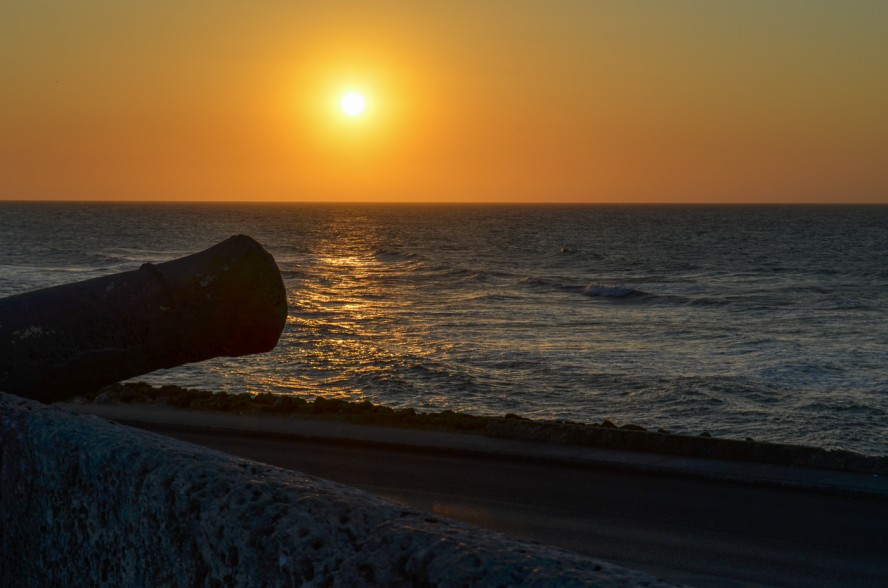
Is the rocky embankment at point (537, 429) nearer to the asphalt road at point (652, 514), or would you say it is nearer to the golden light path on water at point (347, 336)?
the asphalt road at point (652, 514)

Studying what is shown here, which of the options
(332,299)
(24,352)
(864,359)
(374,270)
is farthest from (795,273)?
(24,352)

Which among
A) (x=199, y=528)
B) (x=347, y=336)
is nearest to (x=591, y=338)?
(x=347, y=336)

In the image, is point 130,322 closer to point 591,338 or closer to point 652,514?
point 652,514

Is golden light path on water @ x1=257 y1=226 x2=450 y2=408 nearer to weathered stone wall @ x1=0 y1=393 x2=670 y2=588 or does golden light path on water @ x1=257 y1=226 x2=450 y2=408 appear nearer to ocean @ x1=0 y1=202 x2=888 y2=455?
ocean @ x1=0 y1=202 x2=888 y2=455

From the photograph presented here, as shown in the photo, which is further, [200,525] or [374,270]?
[374,270]

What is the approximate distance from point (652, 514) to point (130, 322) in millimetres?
7201

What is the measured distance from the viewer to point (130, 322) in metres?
3.69

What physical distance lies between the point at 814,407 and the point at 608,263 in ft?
186

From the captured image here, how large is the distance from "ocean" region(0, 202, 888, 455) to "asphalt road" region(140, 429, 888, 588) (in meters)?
8.64

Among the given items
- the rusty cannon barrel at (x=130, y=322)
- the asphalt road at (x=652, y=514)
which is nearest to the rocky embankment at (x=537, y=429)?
the asphalt road at (x=652, y=514)

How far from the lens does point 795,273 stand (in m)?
65.9

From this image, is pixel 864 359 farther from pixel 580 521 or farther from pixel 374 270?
pixel 374 270

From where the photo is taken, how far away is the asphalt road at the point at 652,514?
862cm

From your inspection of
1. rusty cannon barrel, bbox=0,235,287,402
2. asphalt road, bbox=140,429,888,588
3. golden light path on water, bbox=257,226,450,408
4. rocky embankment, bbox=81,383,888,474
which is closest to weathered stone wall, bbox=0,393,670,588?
rusty cannon barrel, bbox=0,235,287,402
